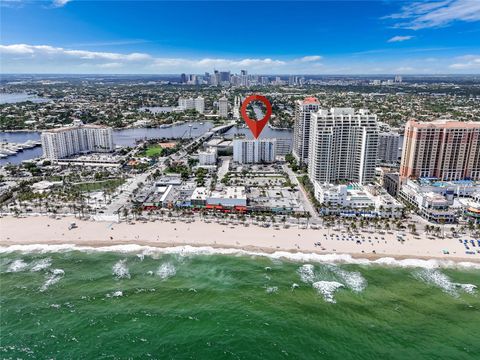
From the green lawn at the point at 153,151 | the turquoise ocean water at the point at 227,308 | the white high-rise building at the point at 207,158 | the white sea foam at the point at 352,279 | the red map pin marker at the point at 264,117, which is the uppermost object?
the red map pin marker at the point at 264,117

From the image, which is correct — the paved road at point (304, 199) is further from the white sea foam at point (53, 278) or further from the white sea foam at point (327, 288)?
the white sea foam at point (53, 278)

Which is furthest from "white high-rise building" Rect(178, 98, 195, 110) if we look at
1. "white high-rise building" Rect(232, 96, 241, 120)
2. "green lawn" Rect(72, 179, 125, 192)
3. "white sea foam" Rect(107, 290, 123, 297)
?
"white sea foam" Rect(107, 290, 123, 297)

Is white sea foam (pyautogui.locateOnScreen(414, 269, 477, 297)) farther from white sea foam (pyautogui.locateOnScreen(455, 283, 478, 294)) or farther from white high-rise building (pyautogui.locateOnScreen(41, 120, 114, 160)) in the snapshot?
white high-rise building (pyautogui.locateOnScreen(41, 120, 114, 160))

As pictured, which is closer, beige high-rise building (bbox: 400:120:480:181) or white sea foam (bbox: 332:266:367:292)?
white sea foam (bbox: 332:266:367:292)

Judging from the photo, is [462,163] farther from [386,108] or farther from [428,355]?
[386,108]

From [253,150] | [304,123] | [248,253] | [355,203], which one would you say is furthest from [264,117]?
[253,150]

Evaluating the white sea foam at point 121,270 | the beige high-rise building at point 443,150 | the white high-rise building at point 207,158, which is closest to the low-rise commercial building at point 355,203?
the beige high-rise building at point 443,150

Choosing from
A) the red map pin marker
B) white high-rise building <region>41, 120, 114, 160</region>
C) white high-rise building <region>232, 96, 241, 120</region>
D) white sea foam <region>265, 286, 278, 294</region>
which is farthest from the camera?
white high-rise building <region>232, 96, 241, 120</region>

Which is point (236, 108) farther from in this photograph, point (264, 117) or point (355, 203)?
point (355, 203)
